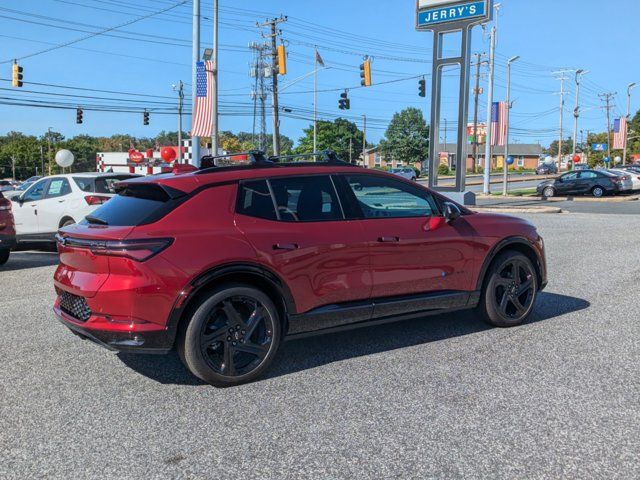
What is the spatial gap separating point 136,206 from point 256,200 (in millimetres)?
905

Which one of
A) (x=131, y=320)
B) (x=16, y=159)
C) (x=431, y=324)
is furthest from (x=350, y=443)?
(x=16, y=159)

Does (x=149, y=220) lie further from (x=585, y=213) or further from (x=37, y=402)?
(x=585, y=213)

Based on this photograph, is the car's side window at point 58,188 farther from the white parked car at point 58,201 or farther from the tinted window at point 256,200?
the tinted window at point 256,200

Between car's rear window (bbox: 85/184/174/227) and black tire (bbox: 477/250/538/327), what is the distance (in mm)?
3169

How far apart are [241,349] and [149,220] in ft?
3.80

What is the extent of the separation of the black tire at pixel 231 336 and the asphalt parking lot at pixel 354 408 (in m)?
0.15

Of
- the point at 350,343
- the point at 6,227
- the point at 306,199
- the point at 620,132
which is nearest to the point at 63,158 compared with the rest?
the point at 6,227

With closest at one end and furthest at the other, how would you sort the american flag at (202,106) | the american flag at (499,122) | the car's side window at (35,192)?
the car's side window at (35,192), the american flag at (202,106), the american flag at (499,122)

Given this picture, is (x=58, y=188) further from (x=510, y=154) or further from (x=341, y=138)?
(x=510, y=154)

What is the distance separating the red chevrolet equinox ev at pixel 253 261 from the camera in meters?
4.03

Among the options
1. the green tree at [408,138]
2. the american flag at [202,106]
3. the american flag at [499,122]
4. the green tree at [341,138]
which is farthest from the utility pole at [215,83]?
the green tree at [408,138]

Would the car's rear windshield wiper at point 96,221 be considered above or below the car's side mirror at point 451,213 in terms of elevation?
below

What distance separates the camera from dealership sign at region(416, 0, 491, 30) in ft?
64.3

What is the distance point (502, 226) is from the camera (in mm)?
5695
